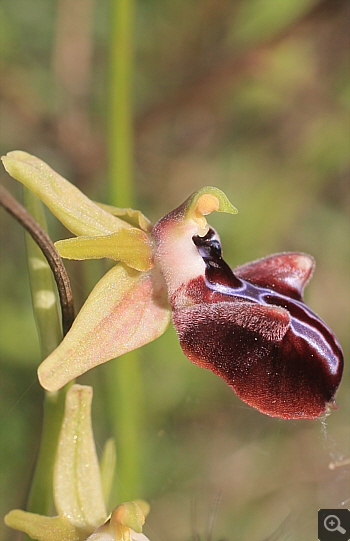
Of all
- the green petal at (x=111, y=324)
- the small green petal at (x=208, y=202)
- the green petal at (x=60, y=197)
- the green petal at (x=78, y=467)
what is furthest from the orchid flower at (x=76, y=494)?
the small green petal at (x=208, y=202)

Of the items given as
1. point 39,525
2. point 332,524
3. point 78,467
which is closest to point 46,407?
point 78,467

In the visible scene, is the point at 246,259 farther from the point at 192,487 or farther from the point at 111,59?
the point at 192,487

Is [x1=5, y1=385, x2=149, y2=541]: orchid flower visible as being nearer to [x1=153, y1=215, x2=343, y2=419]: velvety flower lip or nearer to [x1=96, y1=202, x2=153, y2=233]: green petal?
[x1=153, y1=215, x2=343, y2=419]: velvety flower lip

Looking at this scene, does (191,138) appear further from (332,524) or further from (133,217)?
(332,524)

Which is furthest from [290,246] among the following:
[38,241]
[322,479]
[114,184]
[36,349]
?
[38,241]

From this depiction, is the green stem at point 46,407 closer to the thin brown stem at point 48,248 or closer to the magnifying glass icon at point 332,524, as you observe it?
the thin brown stem at point 48,248

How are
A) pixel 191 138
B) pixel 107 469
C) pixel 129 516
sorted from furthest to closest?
pixel 191 138 < pixel 107 469 < pixel 129 516
